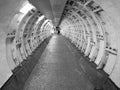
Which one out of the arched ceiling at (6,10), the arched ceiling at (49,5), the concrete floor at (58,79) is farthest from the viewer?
the concrete floor at (58,79)

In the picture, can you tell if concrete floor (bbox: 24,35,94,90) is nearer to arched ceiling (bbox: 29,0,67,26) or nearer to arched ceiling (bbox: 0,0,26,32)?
arched ceiling (bbox: 0,0,26,32)

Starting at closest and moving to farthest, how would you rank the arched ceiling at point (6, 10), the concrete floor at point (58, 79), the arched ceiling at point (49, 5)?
1. the arched ceiling at point (6, 10)
2. the arched ceiling at point (49, 5)
3. the concrete floor at point (58, 79)

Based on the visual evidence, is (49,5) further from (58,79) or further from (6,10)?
(58,79)

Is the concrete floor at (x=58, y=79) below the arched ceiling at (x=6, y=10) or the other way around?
below

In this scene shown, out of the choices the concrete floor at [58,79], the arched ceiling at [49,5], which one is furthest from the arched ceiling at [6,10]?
the concrete floor at [58,79]

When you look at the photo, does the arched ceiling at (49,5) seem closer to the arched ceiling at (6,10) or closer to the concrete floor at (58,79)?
the arched ceiling at (6,10)

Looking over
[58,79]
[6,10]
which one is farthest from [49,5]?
[58,79]

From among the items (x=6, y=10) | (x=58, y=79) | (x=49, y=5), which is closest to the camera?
(x=6, y=10)

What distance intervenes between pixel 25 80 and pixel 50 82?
976 mm

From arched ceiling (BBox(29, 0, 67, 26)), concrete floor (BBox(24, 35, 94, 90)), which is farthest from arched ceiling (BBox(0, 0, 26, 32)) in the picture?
concrete floor (BBox(24, 35, 94, 90))

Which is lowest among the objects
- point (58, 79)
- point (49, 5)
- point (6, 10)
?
point (58, 79)

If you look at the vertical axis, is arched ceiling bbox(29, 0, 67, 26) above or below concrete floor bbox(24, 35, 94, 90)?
above

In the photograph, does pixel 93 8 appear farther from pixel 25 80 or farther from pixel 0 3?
pixel 25 80

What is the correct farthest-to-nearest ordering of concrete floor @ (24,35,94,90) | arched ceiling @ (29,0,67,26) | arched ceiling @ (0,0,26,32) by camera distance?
concrete floor @ (24,35,94,90) → arched ceiling @ (29,0,67,26) → arched ceiling @ (0,0,26,32)
